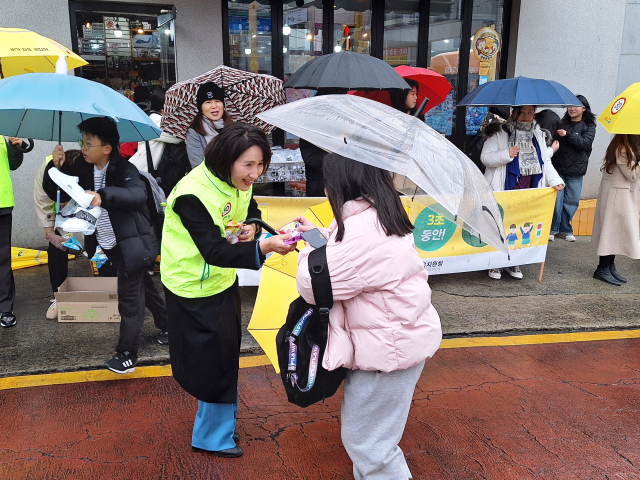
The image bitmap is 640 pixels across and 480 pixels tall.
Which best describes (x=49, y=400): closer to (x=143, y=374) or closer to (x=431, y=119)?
(x=143, y=374)

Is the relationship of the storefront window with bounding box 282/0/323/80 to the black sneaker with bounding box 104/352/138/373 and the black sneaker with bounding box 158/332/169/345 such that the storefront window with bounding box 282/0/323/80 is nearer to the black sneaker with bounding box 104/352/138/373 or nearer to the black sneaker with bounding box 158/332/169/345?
the black sneaker with bounding box 158/332/169/345

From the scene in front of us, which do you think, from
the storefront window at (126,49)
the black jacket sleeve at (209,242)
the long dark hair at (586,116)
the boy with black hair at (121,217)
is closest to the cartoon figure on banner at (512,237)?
the long dark hair at (586,116)

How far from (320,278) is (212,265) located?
73 cm

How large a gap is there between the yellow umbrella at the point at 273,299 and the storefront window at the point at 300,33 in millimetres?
5341

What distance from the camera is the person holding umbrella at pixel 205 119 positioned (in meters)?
5.27

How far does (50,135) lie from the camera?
14.2 ft

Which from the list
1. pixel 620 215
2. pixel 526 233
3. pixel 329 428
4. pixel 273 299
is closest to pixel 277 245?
pixel 273 299

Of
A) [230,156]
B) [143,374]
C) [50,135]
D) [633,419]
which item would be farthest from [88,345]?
[633,419]

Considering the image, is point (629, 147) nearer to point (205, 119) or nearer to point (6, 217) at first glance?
point (205, 119)

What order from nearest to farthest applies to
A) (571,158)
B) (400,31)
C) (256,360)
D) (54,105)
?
(54,105) → (256,360) → (571,158) → (400,31)

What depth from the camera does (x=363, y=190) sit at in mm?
2506

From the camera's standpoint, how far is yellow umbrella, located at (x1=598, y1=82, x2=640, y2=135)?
17.6 feet

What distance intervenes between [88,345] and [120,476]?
5.83 feet

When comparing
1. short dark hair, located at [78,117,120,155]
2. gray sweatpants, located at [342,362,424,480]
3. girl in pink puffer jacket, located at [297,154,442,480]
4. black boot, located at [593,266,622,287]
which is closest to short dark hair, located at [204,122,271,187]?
girl in pink puffer jacket, located at [297,154,442,480]
